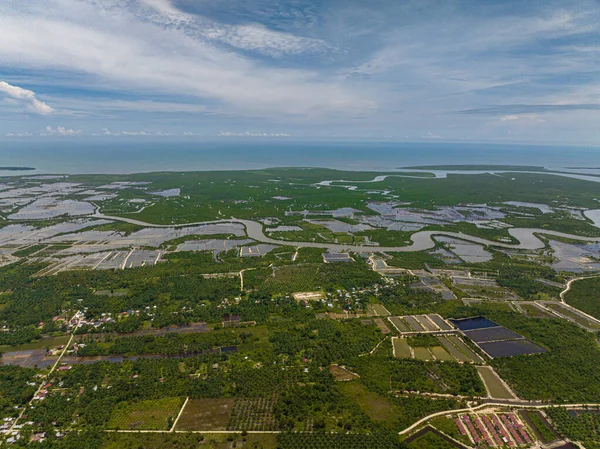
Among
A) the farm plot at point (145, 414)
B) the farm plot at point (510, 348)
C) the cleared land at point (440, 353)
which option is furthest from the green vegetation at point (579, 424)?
the farm plot at point (145, 414)

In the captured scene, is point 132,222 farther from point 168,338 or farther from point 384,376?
point 384,376

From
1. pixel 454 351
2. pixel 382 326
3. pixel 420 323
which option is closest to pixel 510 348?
pixel 454 351

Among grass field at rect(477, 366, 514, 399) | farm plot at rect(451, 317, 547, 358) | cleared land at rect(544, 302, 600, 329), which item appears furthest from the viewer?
cleared land at rect(544, 302, 600, 329)

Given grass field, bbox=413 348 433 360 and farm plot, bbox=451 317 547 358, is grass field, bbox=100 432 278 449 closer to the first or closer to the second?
grass field, bbox=413 348 433 360

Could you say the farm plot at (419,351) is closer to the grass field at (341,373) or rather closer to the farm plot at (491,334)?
the farm plot at (491,334)

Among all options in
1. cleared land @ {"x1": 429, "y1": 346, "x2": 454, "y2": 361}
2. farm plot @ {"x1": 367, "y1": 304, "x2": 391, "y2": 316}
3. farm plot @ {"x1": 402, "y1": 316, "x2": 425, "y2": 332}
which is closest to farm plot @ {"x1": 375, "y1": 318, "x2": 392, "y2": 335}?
farm plot @ {"x1": 367, "y1": 304, "x2": 391, "y2": 316}

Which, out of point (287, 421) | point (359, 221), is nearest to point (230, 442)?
point (287, 421)
